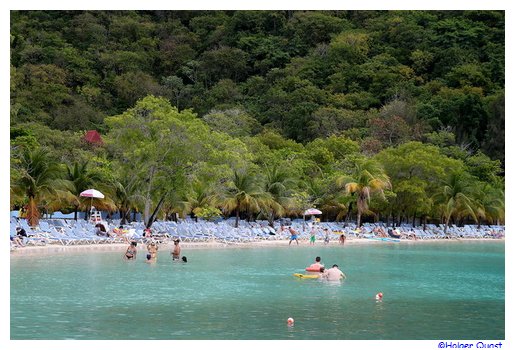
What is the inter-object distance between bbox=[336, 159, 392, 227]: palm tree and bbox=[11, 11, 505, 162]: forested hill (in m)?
15.0

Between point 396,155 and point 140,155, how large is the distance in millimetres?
19782

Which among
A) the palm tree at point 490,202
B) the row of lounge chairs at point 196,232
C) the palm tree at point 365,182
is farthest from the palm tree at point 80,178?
the palm tree at point 490,202

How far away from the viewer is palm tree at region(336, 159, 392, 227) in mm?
40438

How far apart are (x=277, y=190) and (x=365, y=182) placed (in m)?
4.97

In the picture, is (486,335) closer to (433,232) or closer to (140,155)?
(140,155)

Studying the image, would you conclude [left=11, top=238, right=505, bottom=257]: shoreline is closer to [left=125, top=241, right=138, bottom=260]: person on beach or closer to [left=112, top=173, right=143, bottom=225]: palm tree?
[left=125, top=241, right=138, bottom=260]: person on beach

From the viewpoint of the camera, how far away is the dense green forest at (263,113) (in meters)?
31.0

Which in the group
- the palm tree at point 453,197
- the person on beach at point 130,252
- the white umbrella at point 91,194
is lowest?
the person on beach at point 130,252

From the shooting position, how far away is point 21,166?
27.0 meters

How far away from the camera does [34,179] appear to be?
27.2 metres

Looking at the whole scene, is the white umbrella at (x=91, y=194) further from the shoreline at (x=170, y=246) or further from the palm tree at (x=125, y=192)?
the shoreline at (x=170, y=246)

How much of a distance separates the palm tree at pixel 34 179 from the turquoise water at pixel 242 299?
4.18 metres

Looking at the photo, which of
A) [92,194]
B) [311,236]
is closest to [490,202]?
[311,236]

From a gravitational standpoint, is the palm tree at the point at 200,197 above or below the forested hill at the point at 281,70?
below
